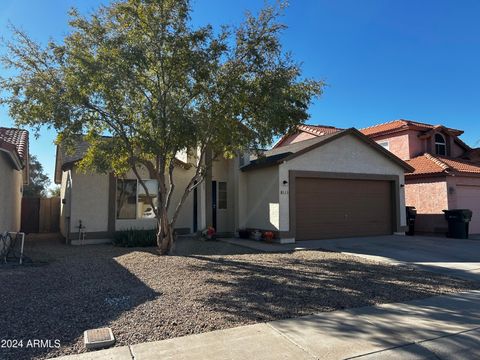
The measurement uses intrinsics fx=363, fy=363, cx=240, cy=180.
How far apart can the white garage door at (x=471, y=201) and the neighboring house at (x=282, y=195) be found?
148 inches

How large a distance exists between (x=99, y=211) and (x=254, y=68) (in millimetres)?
8349

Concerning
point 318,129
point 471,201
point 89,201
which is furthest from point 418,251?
point 318,129

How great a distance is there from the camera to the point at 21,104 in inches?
343

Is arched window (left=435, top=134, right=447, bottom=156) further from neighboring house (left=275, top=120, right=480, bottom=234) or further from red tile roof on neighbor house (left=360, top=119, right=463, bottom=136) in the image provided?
red tile roof on neighbor house (left=360, top=119, right=463, bottom=136)

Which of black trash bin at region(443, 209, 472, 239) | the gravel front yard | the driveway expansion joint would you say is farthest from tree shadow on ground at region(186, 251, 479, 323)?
black trash bin at region(443, 209, 472, 239)

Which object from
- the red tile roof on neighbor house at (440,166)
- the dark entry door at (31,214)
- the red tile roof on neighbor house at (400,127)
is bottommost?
the dark entry door at (31,214)

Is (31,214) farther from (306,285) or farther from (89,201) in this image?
(306,285)

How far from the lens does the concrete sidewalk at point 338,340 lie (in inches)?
159

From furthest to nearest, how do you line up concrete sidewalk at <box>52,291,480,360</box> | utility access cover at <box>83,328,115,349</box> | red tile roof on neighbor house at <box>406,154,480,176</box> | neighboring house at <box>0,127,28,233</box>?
1. red tile roof on neighbor house at <box>406,154,480,176</box>
2. neighboring house at <box>0,127,28,233</box>
3. utility access cover at <box>83,328,115,349</box>
4. concrete sidewalk at <box>52,291,480,360</box>

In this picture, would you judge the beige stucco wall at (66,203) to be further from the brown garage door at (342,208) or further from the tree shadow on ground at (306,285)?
the brown garage door at (342,208)

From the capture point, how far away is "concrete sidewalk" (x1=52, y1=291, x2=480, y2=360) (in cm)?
405

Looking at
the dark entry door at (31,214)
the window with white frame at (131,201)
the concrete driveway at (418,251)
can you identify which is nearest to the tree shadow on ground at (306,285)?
the concrete driveway at (418,251)

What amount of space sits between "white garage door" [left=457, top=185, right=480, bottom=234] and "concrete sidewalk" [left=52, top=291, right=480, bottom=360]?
1443 cm

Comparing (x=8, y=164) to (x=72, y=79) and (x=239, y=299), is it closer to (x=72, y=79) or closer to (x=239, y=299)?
(x=72, y=79)
